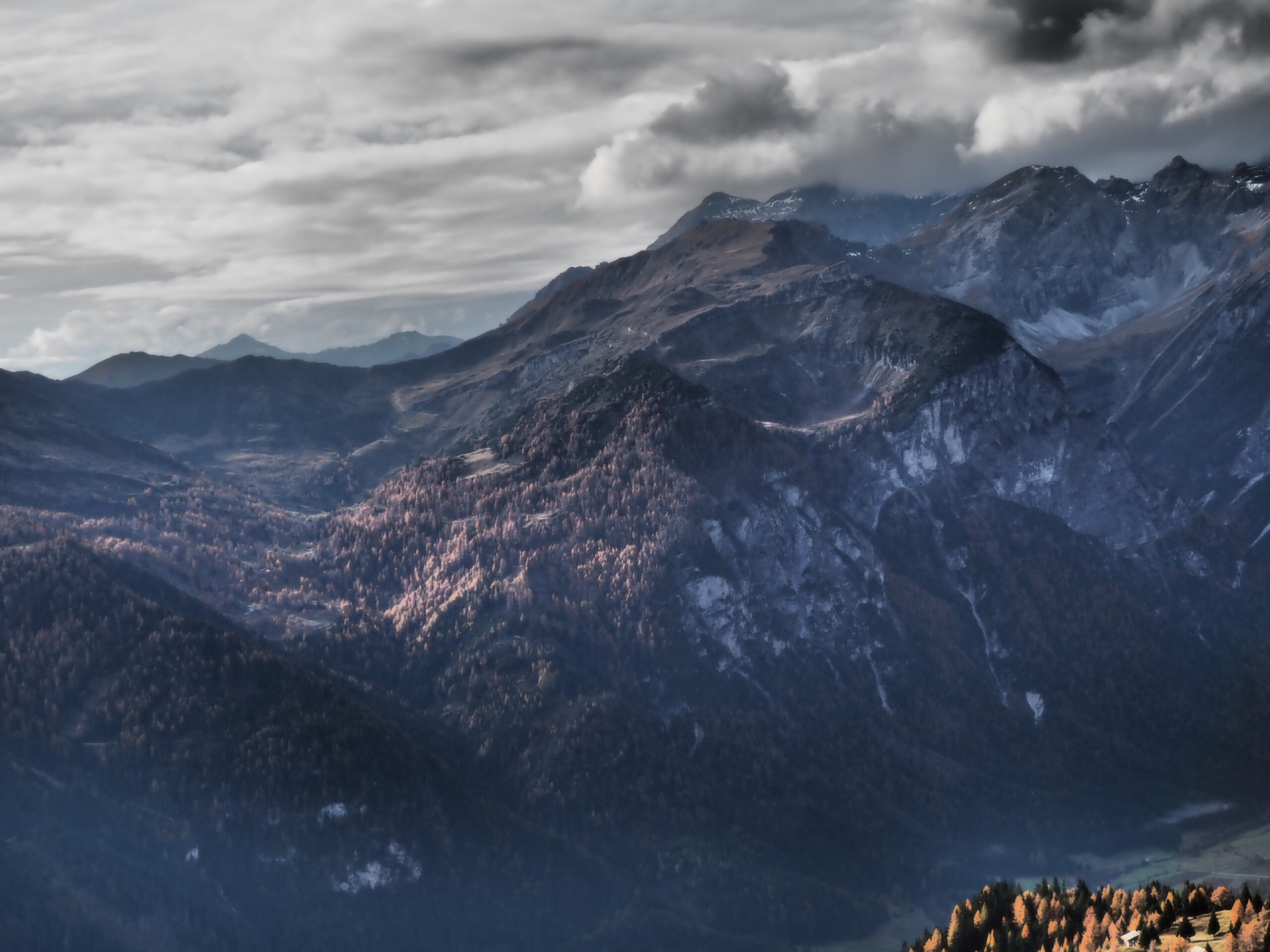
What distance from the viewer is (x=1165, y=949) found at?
653 feet

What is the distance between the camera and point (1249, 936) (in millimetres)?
190375

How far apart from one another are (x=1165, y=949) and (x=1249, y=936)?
521 inches
